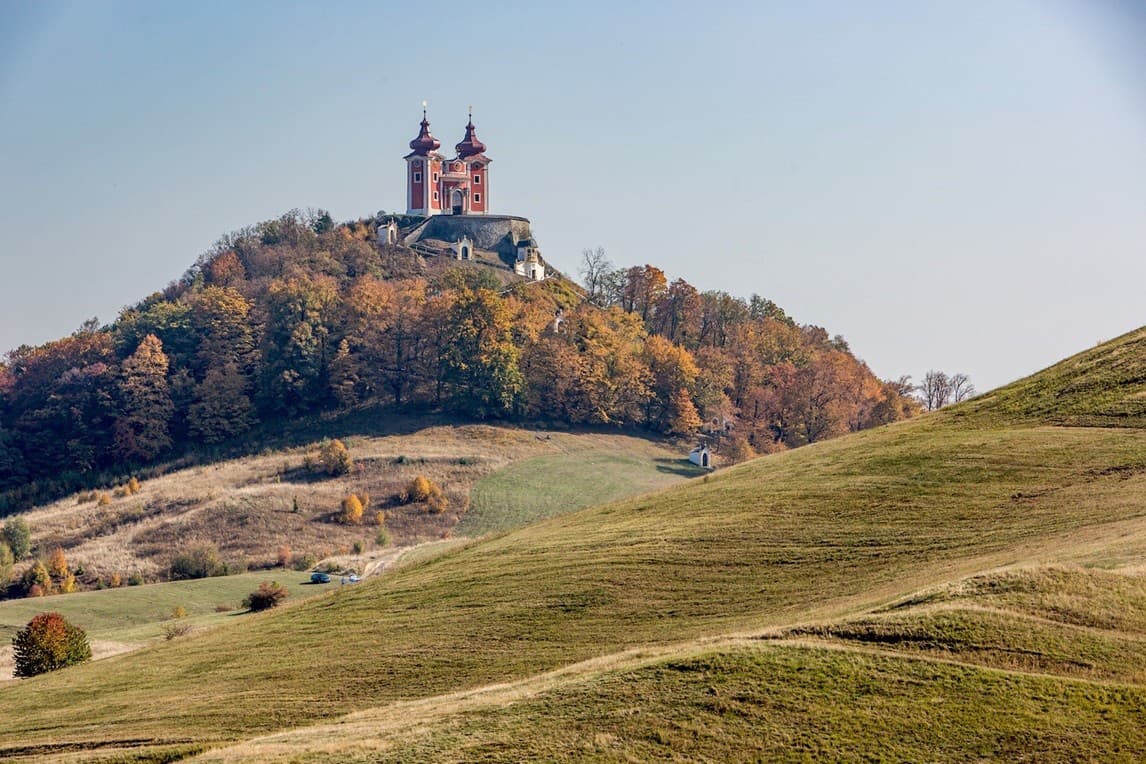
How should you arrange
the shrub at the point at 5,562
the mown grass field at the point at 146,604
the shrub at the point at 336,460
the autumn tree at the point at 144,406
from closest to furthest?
the mown grass field at the point at 146,604 → the shrub at the point at 5,562 → the shrub at the point at 336,460 → the autumn tree at the point at 144,406

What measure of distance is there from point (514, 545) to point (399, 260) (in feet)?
289

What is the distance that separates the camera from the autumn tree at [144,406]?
116 metres

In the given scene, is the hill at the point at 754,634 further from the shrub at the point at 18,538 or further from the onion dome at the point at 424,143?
the onion dome at the point at 424,143

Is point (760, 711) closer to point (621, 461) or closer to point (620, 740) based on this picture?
point (620, 740)

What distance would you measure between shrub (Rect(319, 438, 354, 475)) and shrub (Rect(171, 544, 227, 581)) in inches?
A: 693

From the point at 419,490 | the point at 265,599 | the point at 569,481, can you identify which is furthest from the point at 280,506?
the point at 265,599

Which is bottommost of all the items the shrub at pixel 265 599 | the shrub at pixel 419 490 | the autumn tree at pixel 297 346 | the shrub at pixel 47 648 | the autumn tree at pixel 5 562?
the shrub at pixel 47 648

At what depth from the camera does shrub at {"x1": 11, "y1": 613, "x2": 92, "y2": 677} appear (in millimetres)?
50062

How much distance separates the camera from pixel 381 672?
39844 millimetres

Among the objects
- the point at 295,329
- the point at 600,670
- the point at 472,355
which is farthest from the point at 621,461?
the point at 600,670

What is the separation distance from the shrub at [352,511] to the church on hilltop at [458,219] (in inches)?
1940

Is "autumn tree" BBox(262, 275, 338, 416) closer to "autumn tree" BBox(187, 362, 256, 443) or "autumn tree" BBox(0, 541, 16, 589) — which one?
"autumn tree" BBox(187, 362, 256, 443)

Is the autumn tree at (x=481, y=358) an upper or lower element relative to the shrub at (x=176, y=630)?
upper

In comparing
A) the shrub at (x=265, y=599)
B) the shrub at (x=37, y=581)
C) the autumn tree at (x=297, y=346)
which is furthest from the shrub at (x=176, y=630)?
the autumn tree at (x=297, y=346)
